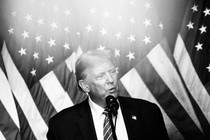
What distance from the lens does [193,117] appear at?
370 centimetres

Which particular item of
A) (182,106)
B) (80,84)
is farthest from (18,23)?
(182,106)

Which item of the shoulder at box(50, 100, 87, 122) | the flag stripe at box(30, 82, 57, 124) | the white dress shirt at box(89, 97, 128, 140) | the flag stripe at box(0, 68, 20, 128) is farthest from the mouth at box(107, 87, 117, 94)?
the flag stripe at box(0, 68, 20, 128)

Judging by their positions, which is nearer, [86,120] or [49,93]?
[86,120]

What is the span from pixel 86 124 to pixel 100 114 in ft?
0.44

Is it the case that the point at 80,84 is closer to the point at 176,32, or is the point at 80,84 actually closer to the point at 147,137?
the point at 147,137

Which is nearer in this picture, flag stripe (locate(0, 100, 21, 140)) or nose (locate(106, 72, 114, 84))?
nose (locate(106, 72, 114, 84))

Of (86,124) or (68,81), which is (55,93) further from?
(86,124)

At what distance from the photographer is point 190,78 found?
3.72 m

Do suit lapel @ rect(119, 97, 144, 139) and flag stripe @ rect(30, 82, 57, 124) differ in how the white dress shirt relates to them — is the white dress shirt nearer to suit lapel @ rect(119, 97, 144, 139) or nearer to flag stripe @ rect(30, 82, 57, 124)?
suit lapel @ rect(119, 97, 144, 139)

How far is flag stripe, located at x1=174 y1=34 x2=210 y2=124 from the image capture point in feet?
12.1

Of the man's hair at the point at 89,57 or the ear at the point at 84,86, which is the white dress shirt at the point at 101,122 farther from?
the man's hair at the point at 89,57

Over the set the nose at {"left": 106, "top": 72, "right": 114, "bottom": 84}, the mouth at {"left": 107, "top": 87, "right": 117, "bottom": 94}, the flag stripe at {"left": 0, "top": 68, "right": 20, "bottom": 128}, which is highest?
the flag stripe at {"left": 0, "top": 68, "right": 20, "bottom": 128}

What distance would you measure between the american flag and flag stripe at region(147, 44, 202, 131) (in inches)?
0.4

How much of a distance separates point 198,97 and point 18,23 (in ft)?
7.37
